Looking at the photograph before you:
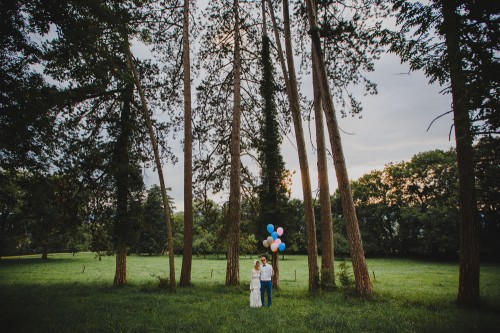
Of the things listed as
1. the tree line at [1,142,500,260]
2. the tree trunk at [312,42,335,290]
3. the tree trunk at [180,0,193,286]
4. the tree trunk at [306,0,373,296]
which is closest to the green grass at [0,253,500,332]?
the tree trunk at [306,0,373,296]

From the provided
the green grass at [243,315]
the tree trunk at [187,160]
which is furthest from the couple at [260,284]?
the tree trunk at [187,160]

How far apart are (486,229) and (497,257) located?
4.41 m

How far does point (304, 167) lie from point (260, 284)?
17.2 ft

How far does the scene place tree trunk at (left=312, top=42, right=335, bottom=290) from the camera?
447 inches

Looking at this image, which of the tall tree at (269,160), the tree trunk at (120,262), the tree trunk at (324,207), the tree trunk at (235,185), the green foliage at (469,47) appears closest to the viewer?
the green foliage at (469,47)

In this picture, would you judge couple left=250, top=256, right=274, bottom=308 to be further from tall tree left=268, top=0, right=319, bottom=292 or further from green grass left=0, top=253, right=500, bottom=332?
tall tree left=268, top=0, right=319, bottom=292

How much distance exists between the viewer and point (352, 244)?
938 cm

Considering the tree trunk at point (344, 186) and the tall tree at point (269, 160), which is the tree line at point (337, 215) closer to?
the tall tree at point (269, 160)

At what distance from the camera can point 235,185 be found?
44.1 ft

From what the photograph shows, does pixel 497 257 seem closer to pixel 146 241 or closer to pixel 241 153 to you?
pixel 241 153

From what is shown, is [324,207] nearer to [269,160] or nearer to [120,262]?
[269,160]

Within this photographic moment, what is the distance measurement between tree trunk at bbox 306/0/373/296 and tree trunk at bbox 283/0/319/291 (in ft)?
5.93

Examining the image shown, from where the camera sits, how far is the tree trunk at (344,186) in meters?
9.36

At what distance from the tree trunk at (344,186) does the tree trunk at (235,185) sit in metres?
4.75
